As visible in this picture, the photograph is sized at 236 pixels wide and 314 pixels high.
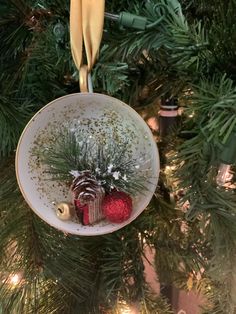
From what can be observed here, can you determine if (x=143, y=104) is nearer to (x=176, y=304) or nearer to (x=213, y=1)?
(x=213, y=1)

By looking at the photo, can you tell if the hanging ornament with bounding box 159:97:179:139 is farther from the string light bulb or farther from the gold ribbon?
the string light bulb

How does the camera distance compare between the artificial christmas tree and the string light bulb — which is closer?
the artificial christmas tree

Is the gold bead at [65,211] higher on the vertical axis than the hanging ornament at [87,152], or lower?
lower

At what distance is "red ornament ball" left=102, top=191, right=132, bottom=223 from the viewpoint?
42cm

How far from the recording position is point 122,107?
42cm

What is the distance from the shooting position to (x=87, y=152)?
1.29 feet

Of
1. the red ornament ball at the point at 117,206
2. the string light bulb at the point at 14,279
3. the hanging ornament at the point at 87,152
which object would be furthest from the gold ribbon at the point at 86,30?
the string light bulb at the point at 14,279

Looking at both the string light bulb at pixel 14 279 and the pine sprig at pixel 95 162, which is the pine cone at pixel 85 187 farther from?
the string light bulb at pixel 14 279

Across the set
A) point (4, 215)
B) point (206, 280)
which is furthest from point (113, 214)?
point (206, 280)

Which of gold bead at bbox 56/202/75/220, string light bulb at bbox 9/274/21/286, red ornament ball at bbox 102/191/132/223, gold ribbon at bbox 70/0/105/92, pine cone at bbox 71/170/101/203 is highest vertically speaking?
gold ribbon at bbox 70/0/105/92

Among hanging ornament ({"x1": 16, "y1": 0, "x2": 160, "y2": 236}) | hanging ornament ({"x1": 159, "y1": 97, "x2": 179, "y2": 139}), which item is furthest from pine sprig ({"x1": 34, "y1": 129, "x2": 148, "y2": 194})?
hanging ornament ({"x1": 159, "y1": 97, "x2": 179, "y2": 139})

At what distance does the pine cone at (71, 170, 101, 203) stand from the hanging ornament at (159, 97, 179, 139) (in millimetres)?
156

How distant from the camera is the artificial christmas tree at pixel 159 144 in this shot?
1.25 feet

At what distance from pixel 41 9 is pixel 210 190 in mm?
254
